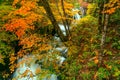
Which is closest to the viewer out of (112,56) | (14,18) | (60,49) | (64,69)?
(112,56)

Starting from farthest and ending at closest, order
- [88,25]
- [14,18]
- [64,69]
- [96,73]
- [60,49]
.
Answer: [88,25] → [60,49] → [14,18] → [64,69] → [96,73]

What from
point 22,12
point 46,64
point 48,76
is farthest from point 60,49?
point 22,12

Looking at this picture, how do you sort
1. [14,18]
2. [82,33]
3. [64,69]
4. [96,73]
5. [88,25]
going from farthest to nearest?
[88,25]
[82,33]
[14,18]
[64,69]
[96,73]

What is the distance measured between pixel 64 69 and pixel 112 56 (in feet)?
6.62

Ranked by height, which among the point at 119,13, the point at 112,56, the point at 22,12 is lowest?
the point at 112,56

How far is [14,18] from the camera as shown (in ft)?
32.9

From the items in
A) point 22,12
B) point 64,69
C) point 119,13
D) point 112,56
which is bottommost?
point 64,69

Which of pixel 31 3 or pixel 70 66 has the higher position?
pixel 31 3

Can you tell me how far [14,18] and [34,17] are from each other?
0.96m

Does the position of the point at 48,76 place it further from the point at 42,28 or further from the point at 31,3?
the point at 42,28

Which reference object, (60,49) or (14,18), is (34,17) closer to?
(14,18)

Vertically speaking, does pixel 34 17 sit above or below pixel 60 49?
above

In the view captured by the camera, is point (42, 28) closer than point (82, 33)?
No

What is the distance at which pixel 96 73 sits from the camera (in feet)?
26.4
